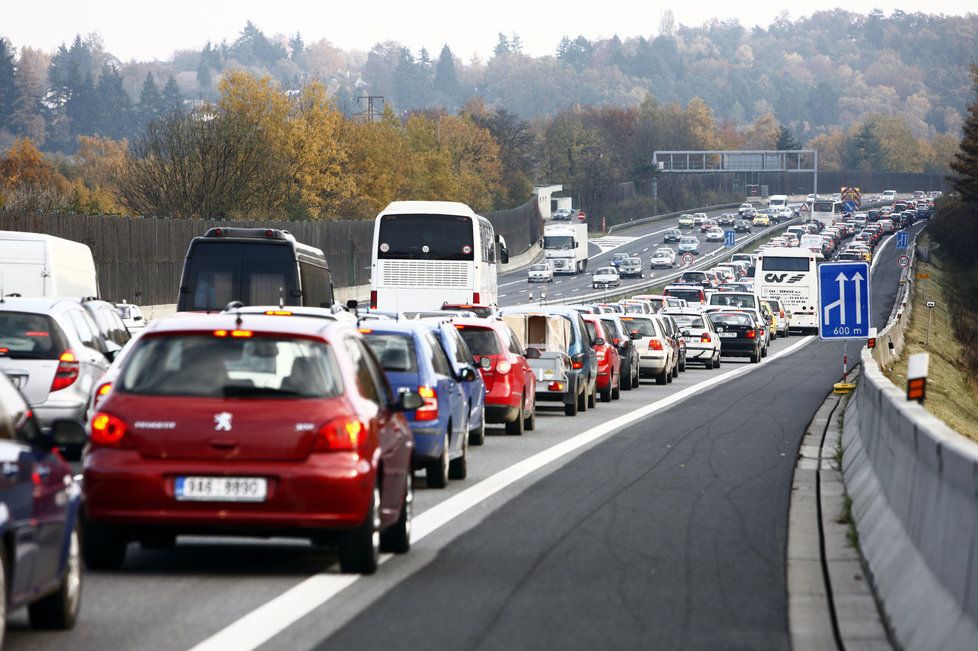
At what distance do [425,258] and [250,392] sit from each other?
3070cm

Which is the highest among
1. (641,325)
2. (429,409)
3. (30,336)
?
(30,336)

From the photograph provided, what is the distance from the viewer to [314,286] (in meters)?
30.4

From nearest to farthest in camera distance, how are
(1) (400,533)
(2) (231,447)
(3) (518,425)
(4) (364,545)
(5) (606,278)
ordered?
(2) (231,447)
(4) (364,545)
(1) (400,533)
(3) (518,425)
(5) (606,278)

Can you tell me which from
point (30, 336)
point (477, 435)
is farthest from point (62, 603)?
point (477, 435)

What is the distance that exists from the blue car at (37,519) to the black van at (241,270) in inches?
755

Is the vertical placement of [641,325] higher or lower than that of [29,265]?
lower

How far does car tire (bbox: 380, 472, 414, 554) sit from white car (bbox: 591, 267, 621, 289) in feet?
329

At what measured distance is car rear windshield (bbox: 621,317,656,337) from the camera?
40.2 m

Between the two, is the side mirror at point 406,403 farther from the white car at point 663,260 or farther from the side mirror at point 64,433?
the white car at point 663,260

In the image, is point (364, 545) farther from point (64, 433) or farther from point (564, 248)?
point (564, 248)

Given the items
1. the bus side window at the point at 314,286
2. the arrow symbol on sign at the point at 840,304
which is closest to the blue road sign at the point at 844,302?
the arrow symbol on sign at the point at 840,304

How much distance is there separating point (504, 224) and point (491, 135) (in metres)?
62.7

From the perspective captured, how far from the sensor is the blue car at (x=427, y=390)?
1633 centimetres

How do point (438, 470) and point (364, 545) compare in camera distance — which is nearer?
point (364, 545)
